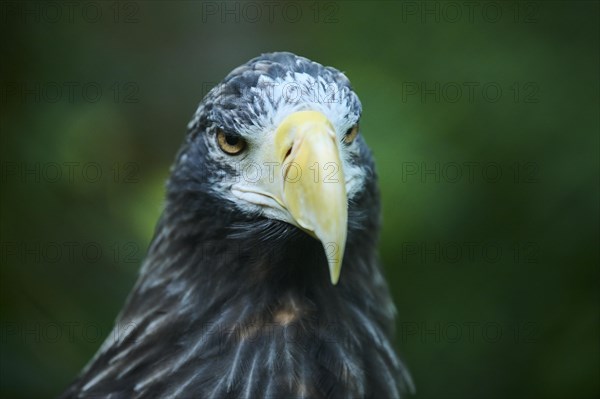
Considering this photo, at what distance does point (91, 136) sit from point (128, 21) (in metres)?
1.83

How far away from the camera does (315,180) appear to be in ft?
7.69

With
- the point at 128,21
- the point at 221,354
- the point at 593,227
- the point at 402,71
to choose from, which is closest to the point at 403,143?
the point at 402,71

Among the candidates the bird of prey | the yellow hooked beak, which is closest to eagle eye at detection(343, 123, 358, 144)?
the bird of prey

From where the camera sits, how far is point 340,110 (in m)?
2.71

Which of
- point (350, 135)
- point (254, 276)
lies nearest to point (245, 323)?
point (254, 276)

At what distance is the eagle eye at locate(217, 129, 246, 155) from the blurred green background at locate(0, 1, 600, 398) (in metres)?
1.43

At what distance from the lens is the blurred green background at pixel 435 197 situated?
13.9ft

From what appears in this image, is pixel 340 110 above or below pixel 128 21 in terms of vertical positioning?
below

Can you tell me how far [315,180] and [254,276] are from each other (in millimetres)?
622

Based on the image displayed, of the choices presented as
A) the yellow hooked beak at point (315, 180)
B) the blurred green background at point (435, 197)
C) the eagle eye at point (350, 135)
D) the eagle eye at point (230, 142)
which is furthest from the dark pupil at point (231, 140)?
the blurred green background at point (435, 197)

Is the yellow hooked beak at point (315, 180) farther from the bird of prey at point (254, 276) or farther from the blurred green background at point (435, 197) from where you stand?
the blurred green background at point (435, 197)

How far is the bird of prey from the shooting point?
268cm

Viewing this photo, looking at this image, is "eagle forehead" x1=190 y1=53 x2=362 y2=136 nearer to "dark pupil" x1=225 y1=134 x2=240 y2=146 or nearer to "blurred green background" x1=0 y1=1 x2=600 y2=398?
"dark pupil" x1=225 y1=134 x2=240 y2=146

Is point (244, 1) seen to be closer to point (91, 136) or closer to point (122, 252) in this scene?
point (91, 136)
